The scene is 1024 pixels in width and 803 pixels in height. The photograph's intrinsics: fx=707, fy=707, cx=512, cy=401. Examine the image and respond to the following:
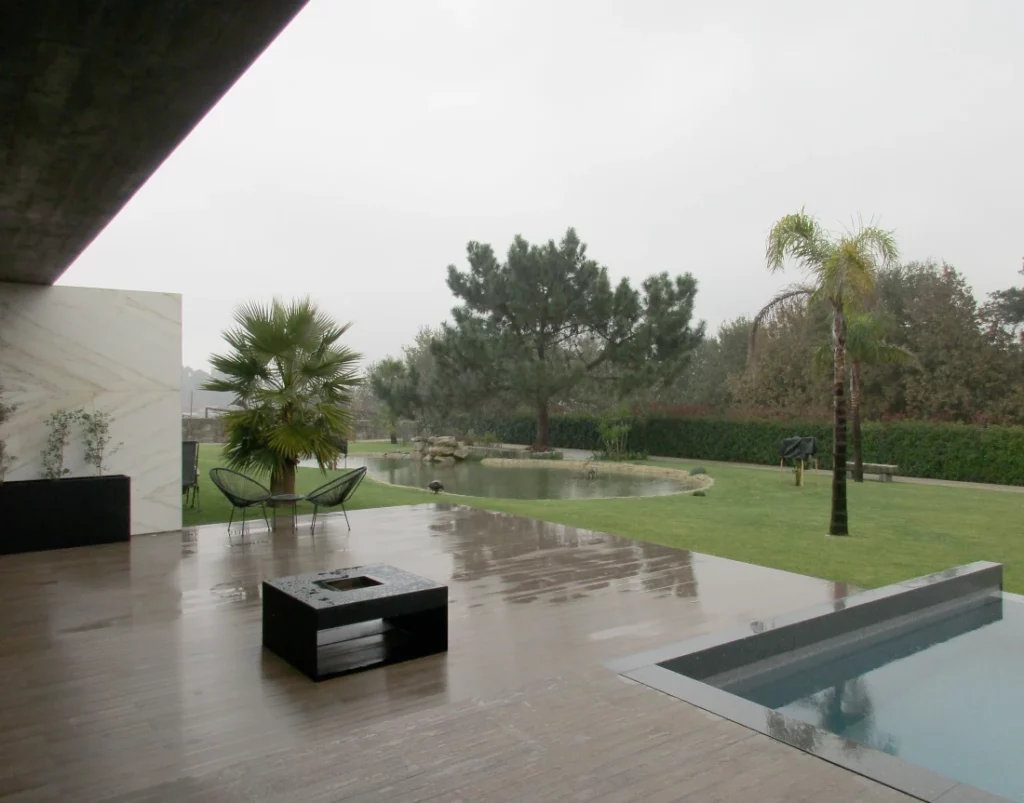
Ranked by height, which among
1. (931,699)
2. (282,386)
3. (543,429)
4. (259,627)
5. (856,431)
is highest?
(282,386)

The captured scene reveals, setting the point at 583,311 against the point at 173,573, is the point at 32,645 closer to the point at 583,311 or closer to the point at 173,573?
the point at 173,573

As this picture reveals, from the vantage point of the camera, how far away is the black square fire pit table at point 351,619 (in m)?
3.62

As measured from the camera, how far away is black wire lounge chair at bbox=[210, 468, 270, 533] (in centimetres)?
751

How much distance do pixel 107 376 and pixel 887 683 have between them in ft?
24.9

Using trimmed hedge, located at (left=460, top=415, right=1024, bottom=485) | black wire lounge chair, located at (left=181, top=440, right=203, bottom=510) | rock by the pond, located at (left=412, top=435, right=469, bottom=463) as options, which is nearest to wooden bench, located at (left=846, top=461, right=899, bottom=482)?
trimmed hedge, located at (left=460, top=415, right=1024, bottom=485)

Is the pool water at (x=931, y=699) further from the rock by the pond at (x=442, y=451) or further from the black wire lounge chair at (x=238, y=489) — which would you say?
the rock by the pond at (x=442, y=451)

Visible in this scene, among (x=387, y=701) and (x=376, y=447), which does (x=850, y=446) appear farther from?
(x=376, y=447)

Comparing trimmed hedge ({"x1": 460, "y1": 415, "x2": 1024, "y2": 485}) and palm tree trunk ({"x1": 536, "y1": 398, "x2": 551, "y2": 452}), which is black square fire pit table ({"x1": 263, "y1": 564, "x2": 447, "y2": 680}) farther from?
palm tree trunk ({"x1": 536, "y1": 398, "x2": 551, "y2": 452})

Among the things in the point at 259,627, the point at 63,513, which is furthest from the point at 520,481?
the point at 259,627

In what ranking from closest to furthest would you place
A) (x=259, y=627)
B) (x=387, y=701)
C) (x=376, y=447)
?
1. (x=387, y=701)
2. (x=259, y=627)
3. (x=376, y=447)

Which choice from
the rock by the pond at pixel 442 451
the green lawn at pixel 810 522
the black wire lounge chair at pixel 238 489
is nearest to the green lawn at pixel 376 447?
the rock by the pond at pixel 442 451

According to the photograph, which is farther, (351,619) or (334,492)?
(334,492)

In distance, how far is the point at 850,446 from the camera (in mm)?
17688

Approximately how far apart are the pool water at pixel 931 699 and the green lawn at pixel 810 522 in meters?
0.92
